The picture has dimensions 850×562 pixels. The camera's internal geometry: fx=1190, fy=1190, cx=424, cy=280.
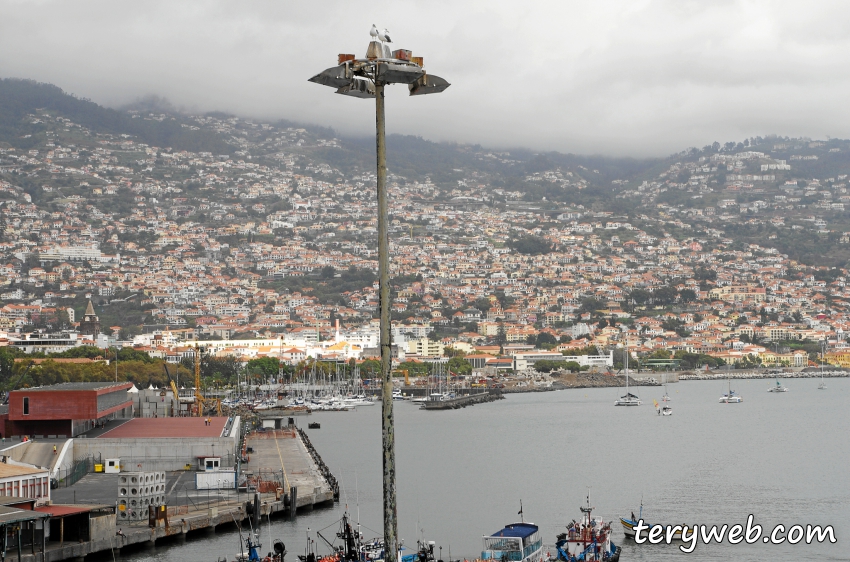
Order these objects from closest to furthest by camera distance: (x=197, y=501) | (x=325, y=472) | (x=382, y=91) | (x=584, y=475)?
(x=382, y=91)
(x=197, y=501)
(x=325, y=472)
(x=584, y=475)

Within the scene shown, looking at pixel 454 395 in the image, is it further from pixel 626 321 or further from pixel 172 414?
pixel 626 321

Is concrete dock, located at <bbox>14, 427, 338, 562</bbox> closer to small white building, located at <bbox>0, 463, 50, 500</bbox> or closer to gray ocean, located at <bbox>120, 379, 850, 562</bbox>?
gray ocean, located at <bbox>120, 379, 850, 562</bbox>

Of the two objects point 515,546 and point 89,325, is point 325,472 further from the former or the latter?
point 89,325

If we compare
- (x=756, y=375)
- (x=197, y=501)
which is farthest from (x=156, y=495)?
(x=756, y=375)

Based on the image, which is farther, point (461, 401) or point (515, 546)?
point (461, 401)

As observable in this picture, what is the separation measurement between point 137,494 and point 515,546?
9522 mm

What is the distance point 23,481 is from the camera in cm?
2645

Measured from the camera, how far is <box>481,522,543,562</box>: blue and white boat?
25.2 meters

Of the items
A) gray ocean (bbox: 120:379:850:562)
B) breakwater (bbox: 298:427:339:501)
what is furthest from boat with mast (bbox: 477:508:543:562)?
breakwater (bbox: 298:427:339:501)

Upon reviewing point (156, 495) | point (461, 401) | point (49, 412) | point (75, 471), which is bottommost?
point (461, 401)

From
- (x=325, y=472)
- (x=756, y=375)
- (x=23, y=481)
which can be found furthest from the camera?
(x=756, y=375)

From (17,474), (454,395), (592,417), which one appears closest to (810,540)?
(17,474)

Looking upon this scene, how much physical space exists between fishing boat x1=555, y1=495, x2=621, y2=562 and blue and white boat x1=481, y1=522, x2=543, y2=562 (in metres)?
0.55

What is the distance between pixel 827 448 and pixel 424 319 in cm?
12794
